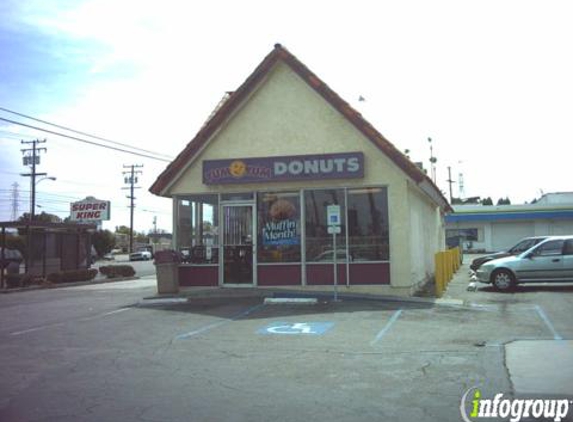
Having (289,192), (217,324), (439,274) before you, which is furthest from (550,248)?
(217,324)

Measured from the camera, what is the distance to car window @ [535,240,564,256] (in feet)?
58.3

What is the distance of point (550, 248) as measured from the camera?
1788cm

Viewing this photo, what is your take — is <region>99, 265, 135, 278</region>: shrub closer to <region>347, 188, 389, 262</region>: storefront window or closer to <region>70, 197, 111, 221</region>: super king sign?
<region>70, 197, 111, 221</region>: super king sign

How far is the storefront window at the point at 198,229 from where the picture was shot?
17781mm

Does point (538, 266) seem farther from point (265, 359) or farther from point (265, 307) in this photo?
point (265, 359)

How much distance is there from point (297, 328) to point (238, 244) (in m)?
6.76

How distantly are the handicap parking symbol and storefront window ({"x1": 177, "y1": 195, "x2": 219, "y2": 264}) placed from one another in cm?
647

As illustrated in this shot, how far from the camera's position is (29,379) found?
24.6 ft

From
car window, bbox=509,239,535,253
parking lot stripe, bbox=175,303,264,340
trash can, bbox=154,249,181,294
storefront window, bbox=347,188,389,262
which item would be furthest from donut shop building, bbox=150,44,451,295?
car window, bbox=509,239,535,253

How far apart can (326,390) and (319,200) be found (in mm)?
10657

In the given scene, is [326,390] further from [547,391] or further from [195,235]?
[195,235]

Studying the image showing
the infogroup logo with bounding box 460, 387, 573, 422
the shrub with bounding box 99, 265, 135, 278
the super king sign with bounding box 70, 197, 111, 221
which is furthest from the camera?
the super king sign with bounding box 70, 197, 111, 221

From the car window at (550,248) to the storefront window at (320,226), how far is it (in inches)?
250

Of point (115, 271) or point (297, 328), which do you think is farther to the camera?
point (115, 271)
